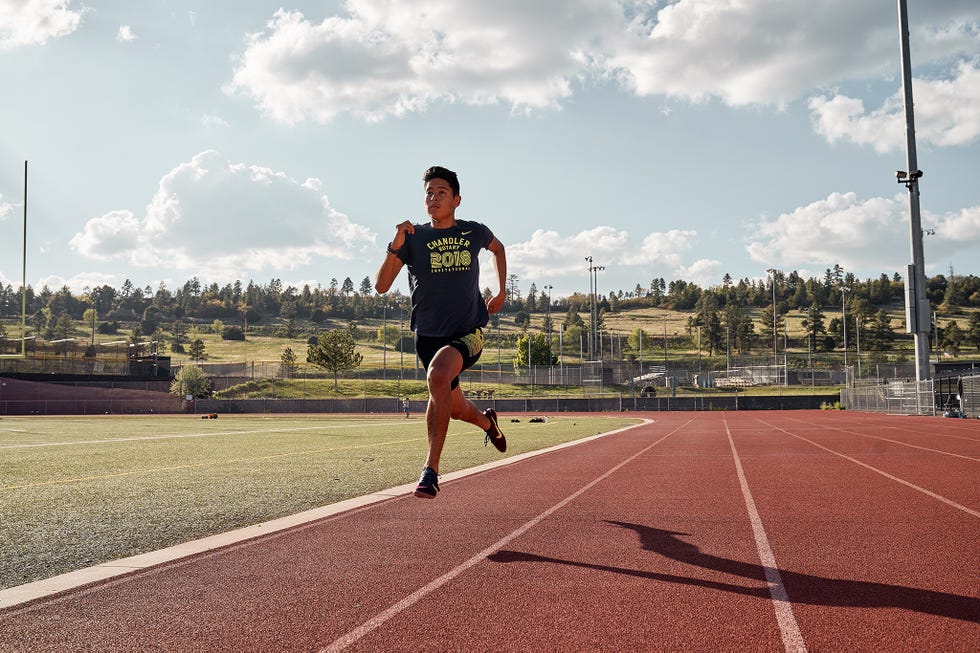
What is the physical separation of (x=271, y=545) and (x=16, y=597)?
5.24 feet

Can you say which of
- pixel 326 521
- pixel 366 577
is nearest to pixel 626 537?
pixel 366 577

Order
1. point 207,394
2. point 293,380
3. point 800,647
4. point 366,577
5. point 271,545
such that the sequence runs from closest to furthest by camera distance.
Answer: point 800,647 → point 366,577 → point 271,545 → point 207,394 → point 293,380

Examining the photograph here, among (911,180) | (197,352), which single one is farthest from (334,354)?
(197,352)

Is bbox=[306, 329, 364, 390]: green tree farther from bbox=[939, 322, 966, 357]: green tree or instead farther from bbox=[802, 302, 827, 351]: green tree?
bbox=[939, 322, 966, 357]: green tree

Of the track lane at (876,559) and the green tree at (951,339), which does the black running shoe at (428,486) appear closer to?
the track lane at (876,559)

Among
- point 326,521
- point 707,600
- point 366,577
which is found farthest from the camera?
point 326,521

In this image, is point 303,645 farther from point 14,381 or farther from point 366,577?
point 14,381

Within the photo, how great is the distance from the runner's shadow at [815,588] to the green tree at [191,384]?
73.8m

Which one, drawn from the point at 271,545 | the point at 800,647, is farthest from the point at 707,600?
the point at 271,545

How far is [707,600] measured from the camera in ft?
11.7

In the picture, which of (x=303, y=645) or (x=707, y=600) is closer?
(x=303, y=645)

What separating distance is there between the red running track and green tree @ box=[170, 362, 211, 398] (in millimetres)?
71962

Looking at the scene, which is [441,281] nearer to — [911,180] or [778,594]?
[778,594]

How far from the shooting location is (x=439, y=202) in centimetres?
588
